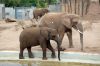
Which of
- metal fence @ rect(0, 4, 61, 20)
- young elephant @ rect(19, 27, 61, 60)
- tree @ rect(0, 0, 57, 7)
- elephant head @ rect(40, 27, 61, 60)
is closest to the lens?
elephant head @ rect(40, 27, 61, 60)

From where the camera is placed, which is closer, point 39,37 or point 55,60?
point 55,60

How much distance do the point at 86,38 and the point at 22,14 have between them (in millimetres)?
24333

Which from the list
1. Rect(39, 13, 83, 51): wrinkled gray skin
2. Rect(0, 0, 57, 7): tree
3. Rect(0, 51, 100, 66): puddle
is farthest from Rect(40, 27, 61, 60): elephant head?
Rect(0, 0, 57, 7): tree

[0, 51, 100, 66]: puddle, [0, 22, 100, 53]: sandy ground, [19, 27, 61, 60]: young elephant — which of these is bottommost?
[0, 22, 100, 53]: sandy ground

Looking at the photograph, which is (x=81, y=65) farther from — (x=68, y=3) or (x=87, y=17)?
(x=68, y=3)

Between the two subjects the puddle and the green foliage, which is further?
the green foliage

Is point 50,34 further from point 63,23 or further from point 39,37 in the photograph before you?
point 63,23

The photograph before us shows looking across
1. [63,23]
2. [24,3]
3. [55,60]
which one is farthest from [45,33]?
[24,3]

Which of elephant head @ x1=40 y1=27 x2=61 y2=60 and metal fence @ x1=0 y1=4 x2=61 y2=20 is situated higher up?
elephant head @ x1=40 y1=27 x2=61 y2=60

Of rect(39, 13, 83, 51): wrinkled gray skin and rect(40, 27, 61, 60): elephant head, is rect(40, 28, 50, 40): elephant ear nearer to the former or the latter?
rect(40, 27, 61, 60): elephant head

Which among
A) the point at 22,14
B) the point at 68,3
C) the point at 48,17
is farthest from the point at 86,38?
the point at 22,14

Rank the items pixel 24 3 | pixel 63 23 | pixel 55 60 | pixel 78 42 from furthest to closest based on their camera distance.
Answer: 1. pixel 24 3
2. pixel 78 42
3. pixel 63 23
4. pixel 55 60

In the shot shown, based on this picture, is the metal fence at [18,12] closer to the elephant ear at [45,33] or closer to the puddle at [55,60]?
the puddle at [55,60]

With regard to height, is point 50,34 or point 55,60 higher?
point 50,34
